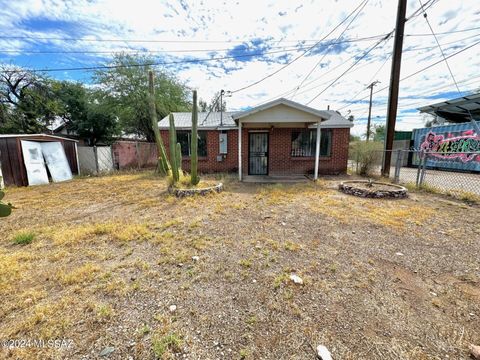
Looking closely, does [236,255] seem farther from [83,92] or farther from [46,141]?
[83,92]

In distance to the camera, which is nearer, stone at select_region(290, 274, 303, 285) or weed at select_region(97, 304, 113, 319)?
weed at select_region(97, 304, 113, 319)

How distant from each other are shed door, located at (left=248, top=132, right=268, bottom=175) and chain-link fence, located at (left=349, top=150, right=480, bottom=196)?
453 centimetres

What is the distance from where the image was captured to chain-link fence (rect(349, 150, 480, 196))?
720cm

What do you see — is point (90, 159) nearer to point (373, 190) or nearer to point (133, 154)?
point (133, 154)

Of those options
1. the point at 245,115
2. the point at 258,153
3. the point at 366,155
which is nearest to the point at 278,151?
the point at 258,153

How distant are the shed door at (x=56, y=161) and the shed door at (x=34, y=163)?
0.28 meters

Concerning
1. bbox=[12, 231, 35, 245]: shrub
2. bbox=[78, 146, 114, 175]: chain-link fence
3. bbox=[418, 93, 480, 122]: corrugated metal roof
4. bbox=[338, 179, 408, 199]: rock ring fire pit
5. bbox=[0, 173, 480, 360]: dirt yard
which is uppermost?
bbox=[418, 93, 480, 122]: corrugated metal roof

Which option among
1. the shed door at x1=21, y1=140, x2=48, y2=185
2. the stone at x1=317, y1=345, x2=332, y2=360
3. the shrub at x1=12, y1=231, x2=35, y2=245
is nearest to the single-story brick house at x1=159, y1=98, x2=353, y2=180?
the shed door at x1=21, y1=140, x2=48, y2=185

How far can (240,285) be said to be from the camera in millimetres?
2385

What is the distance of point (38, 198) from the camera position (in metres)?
6.41

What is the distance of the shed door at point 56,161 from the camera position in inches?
364

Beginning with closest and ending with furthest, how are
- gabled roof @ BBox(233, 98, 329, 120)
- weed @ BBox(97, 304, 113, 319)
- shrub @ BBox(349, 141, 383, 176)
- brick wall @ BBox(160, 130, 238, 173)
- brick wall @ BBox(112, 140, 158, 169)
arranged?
weed @ BBox(97, 304, 113, 319), gabled roof @ BBox(233, 98, 329, 120), shrub @ BBox(349, 141, 383, 176), brick wall @ BBox(160, 130, 238, 173), brick wall @ BBox(112, 140, 158, 169)

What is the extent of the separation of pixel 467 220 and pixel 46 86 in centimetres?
2589

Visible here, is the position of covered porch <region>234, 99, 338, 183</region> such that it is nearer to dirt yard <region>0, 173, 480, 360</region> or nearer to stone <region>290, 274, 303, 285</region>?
dirt yard <region>0, 173, 480, 360</region>
